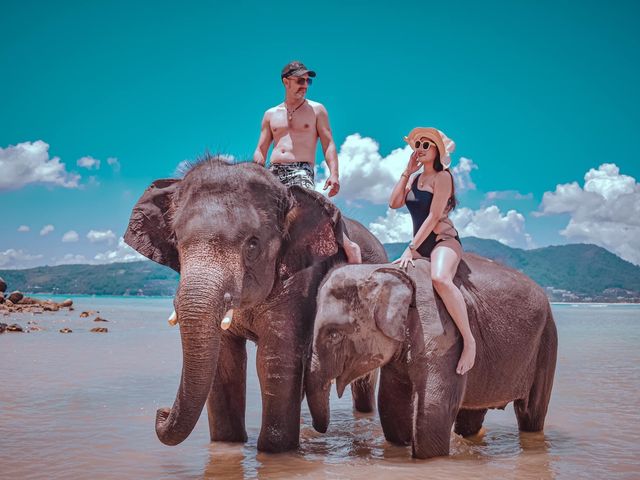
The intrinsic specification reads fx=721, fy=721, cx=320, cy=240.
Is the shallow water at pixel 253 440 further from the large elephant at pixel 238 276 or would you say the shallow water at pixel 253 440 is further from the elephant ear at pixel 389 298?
the elephant ear at pixel 389 298

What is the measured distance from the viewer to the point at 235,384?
7363 mm

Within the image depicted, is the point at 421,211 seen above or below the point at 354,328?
above

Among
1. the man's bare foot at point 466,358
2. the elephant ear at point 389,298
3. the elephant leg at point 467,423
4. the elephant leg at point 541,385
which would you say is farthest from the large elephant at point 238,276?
the elephant leg at point 541,385

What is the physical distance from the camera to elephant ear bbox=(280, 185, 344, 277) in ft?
22.6

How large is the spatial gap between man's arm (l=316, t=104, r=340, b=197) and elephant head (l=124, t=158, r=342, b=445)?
986 millimetres

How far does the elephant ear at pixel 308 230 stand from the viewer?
6.90 metres

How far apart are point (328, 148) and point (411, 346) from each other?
2.69 m

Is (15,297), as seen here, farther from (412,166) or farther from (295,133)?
(412,166)

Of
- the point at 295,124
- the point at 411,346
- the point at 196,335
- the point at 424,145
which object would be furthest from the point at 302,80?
the point at 196,335

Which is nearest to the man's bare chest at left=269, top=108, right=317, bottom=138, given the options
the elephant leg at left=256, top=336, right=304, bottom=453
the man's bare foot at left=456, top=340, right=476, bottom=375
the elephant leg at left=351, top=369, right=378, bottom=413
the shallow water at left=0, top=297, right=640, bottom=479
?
the elephant leg at left=256, top=336, right=304, bottom=453

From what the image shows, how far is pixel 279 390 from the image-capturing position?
666cm

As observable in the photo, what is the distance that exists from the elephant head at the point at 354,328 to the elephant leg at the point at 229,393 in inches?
48.6

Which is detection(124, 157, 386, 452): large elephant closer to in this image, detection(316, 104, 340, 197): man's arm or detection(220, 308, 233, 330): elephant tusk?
detection(220, 308, 233, 330): elephant tusk

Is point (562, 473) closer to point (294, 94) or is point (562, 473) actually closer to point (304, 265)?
point (304, 265)
